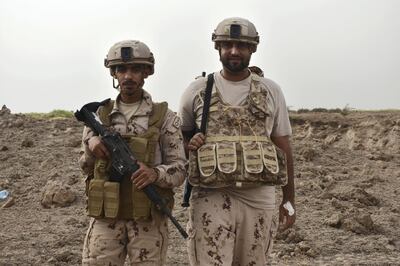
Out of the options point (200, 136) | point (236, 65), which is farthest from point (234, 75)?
point (200, 136)

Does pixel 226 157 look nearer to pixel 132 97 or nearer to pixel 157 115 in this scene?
pixel 157 115

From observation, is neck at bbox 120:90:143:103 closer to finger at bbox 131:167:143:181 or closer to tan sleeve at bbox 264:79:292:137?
finger at bbox 131:167:143:181

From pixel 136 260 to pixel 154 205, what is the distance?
31 cm

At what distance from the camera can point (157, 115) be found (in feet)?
11.9

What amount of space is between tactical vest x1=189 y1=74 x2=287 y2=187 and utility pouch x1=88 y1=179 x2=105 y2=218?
1.68 feet

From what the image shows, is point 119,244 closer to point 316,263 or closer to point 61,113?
point 316,263

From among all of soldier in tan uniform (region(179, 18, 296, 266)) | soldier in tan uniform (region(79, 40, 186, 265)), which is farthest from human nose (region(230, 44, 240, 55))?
soldier in tan uniform (region(79, 40, 186, 265))

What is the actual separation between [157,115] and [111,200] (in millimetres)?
533

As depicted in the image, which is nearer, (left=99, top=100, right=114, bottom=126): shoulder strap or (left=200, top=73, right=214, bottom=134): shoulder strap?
(left=99, top=100, right=114, bottom=126): shoulder strap

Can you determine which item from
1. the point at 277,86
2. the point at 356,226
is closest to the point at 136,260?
the point at 277,86

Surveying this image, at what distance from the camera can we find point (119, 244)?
139 inches

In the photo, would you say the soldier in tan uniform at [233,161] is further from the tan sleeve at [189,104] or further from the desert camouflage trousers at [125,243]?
the desert camouflage trousers at [125,243]

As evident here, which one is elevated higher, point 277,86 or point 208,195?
point 277,86

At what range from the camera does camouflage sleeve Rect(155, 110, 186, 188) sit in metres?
3.58
